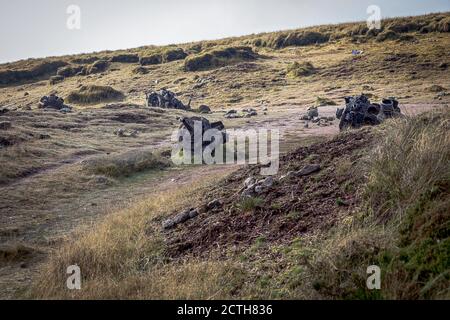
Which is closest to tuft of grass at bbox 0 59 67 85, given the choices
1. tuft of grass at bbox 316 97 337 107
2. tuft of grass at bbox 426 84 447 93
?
tuft of grass at bbox 316 97 337 107

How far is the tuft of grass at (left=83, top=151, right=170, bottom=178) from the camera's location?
1344 cm

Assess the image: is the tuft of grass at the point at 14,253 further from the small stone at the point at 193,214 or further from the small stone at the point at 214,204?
the small stone at the point at 214,204

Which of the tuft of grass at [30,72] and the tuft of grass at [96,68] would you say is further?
the tuft of grass at [30,72]

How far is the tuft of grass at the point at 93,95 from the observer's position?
38281 mm

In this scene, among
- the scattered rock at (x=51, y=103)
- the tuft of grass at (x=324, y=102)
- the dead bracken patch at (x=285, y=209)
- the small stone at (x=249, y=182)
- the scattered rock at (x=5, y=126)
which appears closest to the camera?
the dead bracken patch at (x=285, y=209)

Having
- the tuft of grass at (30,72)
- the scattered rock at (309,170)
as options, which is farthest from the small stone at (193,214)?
the tuft of grass at (30,72)

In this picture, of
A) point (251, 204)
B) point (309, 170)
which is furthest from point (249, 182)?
point (251, 204)

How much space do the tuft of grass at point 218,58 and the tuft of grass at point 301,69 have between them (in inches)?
339

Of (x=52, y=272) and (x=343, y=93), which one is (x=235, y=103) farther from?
(x=52, y=272)

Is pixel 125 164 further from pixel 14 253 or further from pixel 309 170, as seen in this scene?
pixel 309 170

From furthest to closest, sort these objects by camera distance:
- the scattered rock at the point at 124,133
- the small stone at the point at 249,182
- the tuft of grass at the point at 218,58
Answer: the tuft of grass at the point at 218,58 → the scattered rock at the point at 124,133 → the small stone at the point at 249,182

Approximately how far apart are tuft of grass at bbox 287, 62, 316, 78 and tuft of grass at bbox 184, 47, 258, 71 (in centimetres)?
861

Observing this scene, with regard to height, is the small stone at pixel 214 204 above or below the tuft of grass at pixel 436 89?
below

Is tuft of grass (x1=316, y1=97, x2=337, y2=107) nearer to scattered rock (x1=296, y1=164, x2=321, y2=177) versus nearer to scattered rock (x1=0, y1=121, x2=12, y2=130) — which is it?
scattered rock (x1=0, y1=121, x2=12, y2=130)
